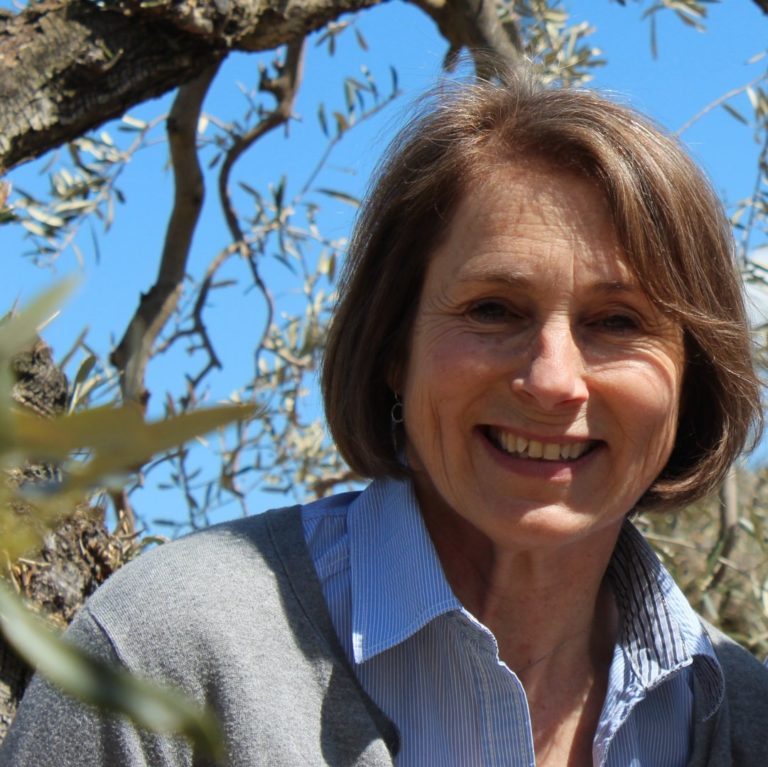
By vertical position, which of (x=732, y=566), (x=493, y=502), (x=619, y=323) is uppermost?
(x=619, y=323)

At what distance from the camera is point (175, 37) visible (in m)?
2.18

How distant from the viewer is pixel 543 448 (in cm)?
169

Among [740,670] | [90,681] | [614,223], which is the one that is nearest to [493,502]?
[614,223]

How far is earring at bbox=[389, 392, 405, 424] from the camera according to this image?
192 centimetres

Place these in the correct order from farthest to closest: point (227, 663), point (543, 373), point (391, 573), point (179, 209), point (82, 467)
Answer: point (179, 209)
point (391, 573)
point (543, 373)
point (227, 663)
point (82, 467)

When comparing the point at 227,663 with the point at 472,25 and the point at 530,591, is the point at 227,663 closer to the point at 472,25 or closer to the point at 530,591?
the point at 530,591

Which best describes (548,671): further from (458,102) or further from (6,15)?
(6,15)

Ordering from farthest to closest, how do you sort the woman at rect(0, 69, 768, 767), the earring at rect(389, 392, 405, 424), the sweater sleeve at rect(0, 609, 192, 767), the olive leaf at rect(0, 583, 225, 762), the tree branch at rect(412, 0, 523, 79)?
the tree branch at rect(412, 0, 523, 79) → the earring at rect(389, 392, 405, 424) → the woman at rect(0, 69, 768, 767) → the sweater sleeve at rect(0, 609, 192, 767) → the olive leaf at rect(0, 583, 225, 762)

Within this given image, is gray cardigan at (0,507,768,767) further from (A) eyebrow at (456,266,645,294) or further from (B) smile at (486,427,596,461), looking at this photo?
(A) eyebrow at (456,266,645,294)

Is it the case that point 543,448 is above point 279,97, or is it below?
below

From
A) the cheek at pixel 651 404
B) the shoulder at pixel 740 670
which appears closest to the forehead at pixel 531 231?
the cheek at pixel 651 404

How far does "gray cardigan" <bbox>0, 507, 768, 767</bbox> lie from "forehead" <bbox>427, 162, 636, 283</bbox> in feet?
1.59

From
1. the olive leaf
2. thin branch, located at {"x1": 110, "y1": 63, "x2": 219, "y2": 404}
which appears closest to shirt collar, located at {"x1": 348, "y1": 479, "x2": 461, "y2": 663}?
thin branch, located at {"x1": 110, "y1": 63, "x2": 219, "y2": 404}

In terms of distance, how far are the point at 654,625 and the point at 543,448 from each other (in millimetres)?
379
